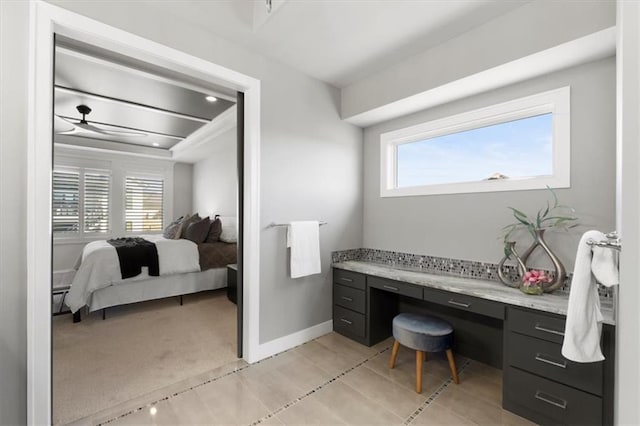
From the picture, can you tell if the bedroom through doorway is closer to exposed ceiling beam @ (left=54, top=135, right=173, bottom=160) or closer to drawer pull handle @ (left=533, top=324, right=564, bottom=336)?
exposed ceiling beam @ (left=54, top=135, right=173, bottom=160)

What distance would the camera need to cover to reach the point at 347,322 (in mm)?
2938

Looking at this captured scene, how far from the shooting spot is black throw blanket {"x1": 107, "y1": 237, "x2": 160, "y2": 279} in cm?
349

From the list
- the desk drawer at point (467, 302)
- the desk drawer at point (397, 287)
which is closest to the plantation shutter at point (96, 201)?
the desk drawer at point (397, 287)

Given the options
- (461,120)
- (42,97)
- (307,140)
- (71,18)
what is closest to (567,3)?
(461,120)

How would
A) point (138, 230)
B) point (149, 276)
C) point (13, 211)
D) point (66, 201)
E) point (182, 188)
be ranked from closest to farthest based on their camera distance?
point (13, 211) < point (149, 276) < point (66, 201) < point (138, 230) < point (182, 188)

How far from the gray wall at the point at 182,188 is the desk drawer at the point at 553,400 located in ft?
22.2

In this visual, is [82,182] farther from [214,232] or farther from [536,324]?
[536,324]

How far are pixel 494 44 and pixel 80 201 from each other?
6.96 m

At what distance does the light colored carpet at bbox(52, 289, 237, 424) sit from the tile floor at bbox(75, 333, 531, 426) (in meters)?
0.16

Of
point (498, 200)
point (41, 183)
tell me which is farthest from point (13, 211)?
point (498, 200)

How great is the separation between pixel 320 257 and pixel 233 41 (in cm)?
206

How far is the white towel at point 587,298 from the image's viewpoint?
1115mm

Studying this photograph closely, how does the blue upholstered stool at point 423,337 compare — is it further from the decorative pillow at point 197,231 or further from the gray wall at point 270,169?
the decorative pillow at point 197,231

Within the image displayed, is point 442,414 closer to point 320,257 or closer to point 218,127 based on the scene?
point 320,257
